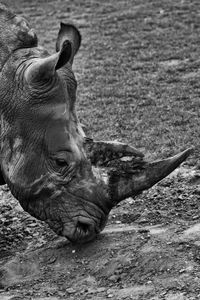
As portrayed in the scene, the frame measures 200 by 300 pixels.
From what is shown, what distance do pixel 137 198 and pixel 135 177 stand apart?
163 cm

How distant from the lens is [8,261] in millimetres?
6777

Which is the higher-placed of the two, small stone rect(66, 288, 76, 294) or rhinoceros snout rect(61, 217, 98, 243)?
rhinoceros snout rect(61, 217, 98, 243)

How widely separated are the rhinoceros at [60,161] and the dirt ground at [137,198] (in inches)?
17.5

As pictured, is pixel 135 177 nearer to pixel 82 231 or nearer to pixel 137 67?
pixel 82 231

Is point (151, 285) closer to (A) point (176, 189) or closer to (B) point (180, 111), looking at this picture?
(A) point (176, 189)

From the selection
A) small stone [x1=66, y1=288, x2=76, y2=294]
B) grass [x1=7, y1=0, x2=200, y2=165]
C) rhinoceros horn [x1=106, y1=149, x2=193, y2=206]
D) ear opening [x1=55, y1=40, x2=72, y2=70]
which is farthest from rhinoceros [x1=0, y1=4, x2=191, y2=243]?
grass [x1=7, y1=0, x2=200, y2=165]

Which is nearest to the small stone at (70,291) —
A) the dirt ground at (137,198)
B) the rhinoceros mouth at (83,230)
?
the dirt ground at (137,198)

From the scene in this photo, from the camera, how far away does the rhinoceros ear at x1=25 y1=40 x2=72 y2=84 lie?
5.65 m

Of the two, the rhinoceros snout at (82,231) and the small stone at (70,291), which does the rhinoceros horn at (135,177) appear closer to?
the rhinoceros snout at (82,231)

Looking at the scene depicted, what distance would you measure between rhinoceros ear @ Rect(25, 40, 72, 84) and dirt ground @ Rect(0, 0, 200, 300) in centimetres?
149

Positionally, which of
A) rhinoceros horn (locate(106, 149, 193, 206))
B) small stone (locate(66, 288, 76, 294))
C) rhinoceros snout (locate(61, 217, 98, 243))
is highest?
rhinoceros horn (locate(106, 149, 193, 206))

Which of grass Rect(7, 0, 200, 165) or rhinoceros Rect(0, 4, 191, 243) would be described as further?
grass Rect(7, 0, 200, 165)

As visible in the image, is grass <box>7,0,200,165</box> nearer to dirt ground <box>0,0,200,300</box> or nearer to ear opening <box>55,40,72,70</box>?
dirt ground <box>0,0,200,300</box>

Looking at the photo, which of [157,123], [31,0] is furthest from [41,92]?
[31,0]
